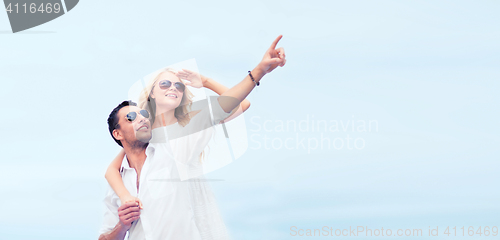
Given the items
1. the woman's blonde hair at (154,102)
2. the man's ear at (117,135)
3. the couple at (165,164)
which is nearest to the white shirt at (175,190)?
the couple at (165,164)

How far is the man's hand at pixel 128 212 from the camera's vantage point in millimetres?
3541

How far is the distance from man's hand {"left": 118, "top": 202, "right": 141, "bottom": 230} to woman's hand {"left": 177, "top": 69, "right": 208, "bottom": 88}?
1.00m

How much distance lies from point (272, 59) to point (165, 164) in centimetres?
112

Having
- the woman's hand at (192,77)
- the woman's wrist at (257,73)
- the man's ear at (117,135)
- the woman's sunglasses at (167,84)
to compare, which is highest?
the woman's hand at (192,77)

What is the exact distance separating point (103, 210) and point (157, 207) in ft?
1.73

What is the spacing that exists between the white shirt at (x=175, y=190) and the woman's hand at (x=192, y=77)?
13.0 inches

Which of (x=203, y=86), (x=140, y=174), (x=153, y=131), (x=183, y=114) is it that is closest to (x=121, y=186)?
(x=140, y=174)

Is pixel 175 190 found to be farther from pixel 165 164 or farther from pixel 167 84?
pixel 167 84

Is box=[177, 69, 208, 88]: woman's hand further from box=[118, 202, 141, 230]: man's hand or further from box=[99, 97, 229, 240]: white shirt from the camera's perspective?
box=[118, 202, 141, 230]: man's hand

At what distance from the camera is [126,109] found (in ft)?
12.6

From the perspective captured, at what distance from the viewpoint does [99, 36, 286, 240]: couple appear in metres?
3.53

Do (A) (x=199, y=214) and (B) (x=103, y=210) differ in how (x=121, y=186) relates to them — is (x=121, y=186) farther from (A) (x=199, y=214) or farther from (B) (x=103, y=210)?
(A) (x=199, y=214)

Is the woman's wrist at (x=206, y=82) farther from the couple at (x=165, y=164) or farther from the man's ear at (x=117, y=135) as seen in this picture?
the man's ear at (x=117, y=135)

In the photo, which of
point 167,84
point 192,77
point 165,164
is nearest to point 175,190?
point 165,164
